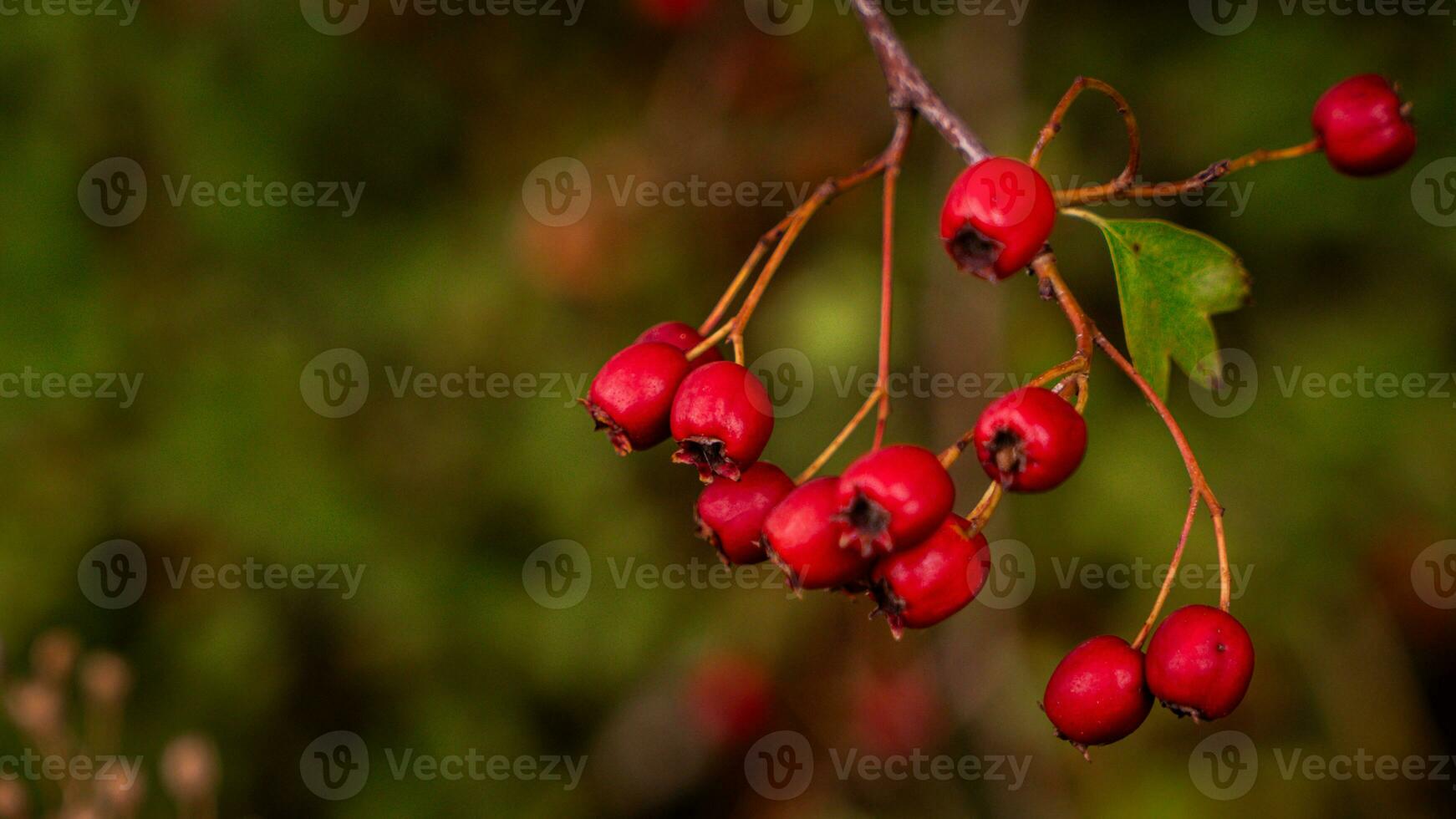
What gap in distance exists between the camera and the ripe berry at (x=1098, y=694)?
1120mm

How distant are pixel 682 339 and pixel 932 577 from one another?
422 mm

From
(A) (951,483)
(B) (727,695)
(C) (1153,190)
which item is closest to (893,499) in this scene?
(A) (951,483)

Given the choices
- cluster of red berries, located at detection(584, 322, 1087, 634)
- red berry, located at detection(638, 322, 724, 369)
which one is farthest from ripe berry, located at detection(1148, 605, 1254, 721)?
red berry, located at detection(638, 322, 724, 369)

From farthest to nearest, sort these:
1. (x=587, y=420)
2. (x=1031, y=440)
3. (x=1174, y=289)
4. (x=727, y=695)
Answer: (x=727, y=695), (x=587, y=420), (x=1174, y=289), (x=1031, y=440)

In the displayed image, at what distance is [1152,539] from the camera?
9.18 ft

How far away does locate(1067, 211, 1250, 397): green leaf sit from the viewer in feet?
3.99

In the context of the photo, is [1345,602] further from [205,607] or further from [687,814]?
[205,607]

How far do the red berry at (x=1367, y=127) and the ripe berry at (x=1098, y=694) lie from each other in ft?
1.98

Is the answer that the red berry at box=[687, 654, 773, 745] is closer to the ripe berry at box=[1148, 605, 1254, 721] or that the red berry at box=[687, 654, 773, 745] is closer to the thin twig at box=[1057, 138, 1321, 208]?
the ripe berry at box=[1148, 605, 1254, 721]

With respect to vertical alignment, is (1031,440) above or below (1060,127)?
below

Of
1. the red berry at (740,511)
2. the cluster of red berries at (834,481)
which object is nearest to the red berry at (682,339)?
the cluster of red berries at (834,481)

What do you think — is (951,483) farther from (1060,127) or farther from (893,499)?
(1060,127)

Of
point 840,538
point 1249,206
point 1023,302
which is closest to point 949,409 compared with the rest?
point 1023,302

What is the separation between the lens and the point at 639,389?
3.97 ft
